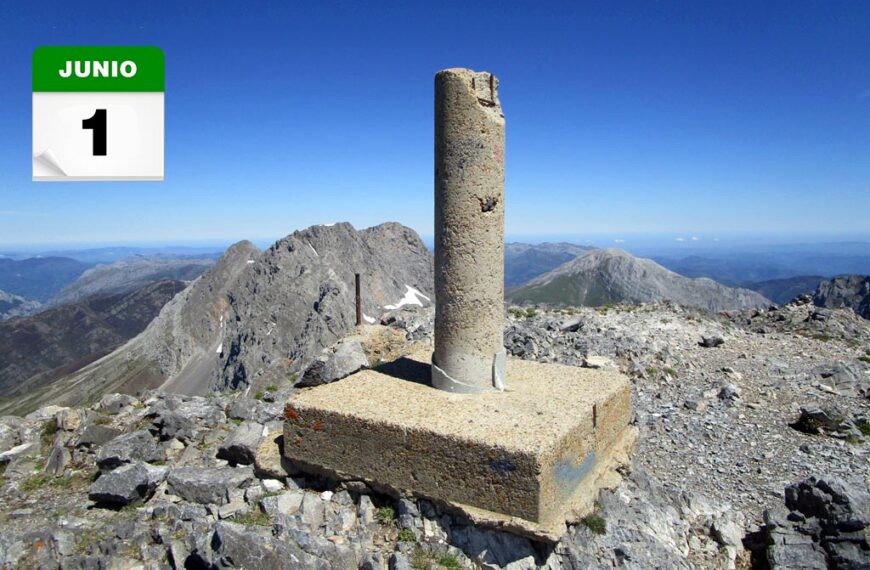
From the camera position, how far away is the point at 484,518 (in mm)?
7719

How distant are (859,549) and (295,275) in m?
A: 105

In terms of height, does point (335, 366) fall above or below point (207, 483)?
above

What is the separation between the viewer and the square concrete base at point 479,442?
7602 millimetres

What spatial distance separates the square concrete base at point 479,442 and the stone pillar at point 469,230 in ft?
1.97

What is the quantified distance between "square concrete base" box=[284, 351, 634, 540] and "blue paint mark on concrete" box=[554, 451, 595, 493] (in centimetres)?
2

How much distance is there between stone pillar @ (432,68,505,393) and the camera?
9.25 meters

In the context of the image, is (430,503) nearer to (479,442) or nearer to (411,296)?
(479,442)

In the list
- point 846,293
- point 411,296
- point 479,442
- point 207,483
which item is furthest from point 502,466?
point 411,296

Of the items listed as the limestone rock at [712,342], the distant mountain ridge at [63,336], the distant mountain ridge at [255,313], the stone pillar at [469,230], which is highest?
the stone pillar at [469,230]

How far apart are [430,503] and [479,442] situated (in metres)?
1.52

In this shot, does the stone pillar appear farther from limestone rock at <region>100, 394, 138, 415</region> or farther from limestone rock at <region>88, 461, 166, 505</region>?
limestone rock at <region>100, 394, 138, 415</region>

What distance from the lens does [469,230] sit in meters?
9.35

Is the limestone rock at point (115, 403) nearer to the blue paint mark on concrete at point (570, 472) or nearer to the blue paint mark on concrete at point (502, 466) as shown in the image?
the blue paint mark on concrete at point (502, 466)

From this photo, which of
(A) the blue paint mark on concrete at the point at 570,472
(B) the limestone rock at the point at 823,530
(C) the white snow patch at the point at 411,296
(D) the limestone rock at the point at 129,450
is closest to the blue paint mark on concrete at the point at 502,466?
(A) the blue paint mark on concrete at the point at 570,472
